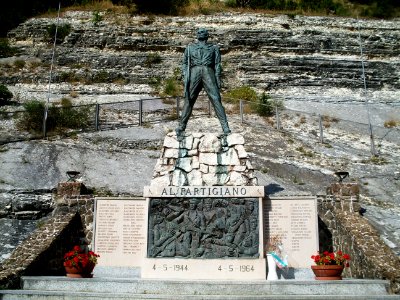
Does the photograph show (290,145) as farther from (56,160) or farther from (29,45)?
(29,45)

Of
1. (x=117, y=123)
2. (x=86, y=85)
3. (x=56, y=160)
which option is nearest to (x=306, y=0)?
(x=86, y=85)

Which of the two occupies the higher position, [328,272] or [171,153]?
[171,153]

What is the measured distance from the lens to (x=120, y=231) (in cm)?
1102

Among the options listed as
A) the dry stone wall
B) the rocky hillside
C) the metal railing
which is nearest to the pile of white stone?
the dry stone wall

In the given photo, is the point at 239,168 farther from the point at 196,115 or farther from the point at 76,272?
the point at 196,115

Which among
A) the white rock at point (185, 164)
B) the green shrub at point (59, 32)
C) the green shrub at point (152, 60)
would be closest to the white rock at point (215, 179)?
the white rock at point (185, 164)

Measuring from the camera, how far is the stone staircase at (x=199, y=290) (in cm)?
787

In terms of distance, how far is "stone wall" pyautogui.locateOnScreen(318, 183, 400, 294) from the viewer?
9.15 metres

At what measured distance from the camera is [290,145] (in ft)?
55.7

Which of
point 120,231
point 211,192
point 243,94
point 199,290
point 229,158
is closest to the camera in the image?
point 199,290

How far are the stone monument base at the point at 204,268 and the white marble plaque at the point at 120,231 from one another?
1.43 meters

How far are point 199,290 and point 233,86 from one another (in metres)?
16.8

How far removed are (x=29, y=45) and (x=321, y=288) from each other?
23.0 m

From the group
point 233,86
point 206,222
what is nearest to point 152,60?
point 233,86
